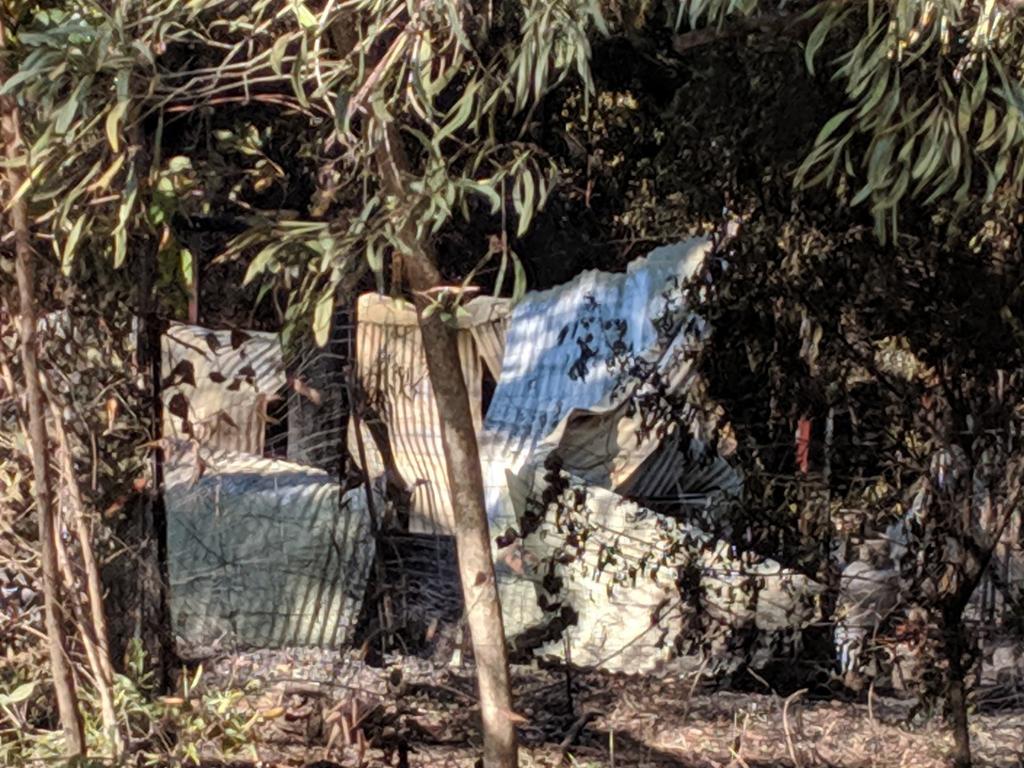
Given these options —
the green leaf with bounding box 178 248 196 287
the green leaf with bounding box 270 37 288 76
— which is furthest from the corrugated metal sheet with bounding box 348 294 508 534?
the green leaf with bounding box 270 37 288 76

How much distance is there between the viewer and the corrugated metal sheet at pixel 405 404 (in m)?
4.83

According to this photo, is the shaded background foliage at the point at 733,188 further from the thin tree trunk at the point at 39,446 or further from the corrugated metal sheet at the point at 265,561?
the corrugated metal sheet at the point at 265,561

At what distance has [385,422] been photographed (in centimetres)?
480

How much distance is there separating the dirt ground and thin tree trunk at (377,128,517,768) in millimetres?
743

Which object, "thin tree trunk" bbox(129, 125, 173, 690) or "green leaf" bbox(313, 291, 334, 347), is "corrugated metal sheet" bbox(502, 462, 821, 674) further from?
"green leaf" bbox(313, 291, 334, 347)

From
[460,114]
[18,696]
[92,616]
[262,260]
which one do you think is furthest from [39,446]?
[460,114]

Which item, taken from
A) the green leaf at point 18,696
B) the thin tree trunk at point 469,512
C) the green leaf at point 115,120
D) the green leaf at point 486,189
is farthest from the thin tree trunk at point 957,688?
the green leaf at point 115,120

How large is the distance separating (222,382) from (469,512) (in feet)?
4.12

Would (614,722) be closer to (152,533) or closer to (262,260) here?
(152,533)

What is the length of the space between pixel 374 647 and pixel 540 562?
0.79 meters

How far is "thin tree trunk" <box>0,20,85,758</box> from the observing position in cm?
359

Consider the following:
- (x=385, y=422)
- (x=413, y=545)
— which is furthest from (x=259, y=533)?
(x=385, y=422)

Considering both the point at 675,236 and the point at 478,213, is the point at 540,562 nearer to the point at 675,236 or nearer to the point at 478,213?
the point at 675,236

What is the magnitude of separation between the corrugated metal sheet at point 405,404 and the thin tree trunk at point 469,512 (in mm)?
242
